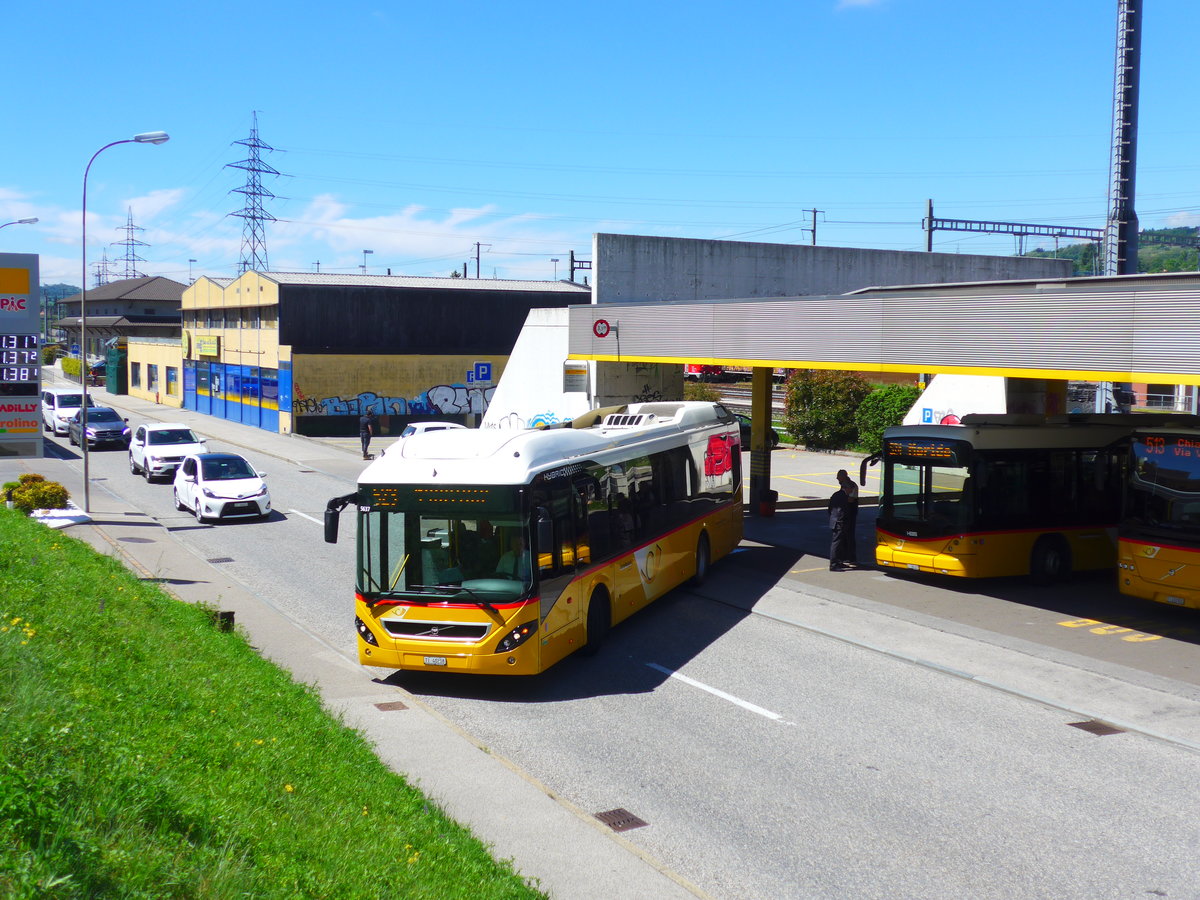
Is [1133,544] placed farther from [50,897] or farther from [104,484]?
[104,484]

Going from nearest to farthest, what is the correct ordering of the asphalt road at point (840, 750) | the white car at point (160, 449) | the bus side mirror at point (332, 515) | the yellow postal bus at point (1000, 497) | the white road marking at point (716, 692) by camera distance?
the asphalt road at point (840, 750), the white road marking at point (716, 692), the bus side mirror at point (332, 515), the yellow postal bus at point (1000, 497), the white car at point (160, 449)

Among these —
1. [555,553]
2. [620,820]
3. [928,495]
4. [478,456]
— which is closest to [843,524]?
[928,495]

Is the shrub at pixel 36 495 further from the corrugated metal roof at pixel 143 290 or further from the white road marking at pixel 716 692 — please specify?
the corrugated metal roof at pixel 143 290

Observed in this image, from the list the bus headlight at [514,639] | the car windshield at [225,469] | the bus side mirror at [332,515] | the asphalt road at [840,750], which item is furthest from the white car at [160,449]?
the bus headlight at [514,639]

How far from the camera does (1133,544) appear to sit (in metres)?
16.8

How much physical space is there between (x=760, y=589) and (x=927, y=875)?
11155 millimetres

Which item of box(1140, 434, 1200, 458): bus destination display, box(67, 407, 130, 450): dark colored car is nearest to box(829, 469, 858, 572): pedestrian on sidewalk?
box(1140, 434, 1200, 458): bus destination display

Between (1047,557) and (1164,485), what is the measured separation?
11.4 feet

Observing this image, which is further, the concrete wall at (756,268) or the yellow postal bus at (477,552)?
the concrete wall at (756,268)

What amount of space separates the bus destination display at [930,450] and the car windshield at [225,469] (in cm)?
1626

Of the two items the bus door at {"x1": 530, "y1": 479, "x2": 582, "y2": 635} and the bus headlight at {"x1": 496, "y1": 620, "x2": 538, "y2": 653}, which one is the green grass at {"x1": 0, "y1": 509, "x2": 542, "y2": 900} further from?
the bus door at {"x1": 530, "y1": 479, "x2": 582, "y2": 635}

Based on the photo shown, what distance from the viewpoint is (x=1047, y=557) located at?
19.7 metres

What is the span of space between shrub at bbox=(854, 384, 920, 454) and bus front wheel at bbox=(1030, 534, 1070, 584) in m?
22.4

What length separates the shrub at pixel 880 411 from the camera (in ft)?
141
